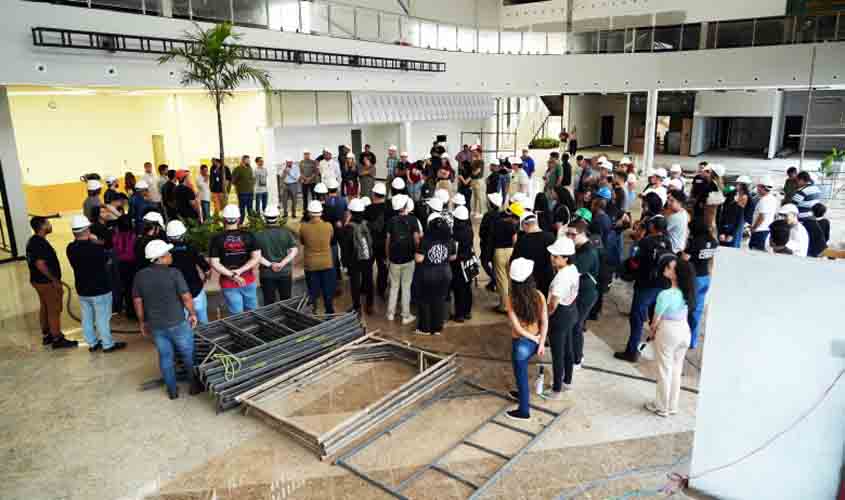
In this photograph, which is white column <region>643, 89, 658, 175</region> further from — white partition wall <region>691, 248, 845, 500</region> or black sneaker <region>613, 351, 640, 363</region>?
white partition wall <region>691, 248, 845, 500</region>

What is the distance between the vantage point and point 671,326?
194 inches

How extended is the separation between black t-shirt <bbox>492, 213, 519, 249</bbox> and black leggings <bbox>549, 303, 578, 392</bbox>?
72.7 inches

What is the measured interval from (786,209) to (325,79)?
1132 centimetres

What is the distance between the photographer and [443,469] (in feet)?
14.6

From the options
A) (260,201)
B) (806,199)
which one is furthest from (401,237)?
(260,201)

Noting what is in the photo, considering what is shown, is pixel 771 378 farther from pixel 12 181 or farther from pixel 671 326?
pixel 12 181

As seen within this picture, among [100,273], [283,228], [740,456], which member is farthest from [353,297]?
[740,456]

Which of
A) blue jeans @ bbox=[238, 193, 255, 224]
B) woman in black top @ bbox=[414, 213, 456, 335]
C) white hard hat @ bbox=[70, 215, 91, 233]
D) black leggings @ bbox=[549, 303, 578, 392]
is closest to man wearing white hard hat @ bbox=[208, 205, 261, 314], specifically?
white hard hat @ bbox=[70, 215, 91, 233]

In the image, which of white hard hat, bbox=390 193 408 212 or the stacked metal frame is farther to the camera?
white hard hat, bbox=390 193 408 212

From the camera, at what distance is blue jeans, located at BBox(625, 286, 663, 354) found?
19.9 feet

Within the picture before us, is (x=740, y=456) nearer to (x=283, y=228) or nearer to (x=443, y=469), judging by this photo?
(x=443, y=469)

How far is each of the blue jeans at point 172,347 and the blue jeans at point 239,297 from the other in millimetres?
996

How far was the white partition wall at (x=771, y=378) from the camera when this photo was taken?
263cm

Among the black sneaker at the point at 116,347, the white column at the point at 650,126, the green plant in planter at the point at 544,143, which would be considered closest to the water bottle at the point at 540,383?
the black sneaker at the point at 116,347
